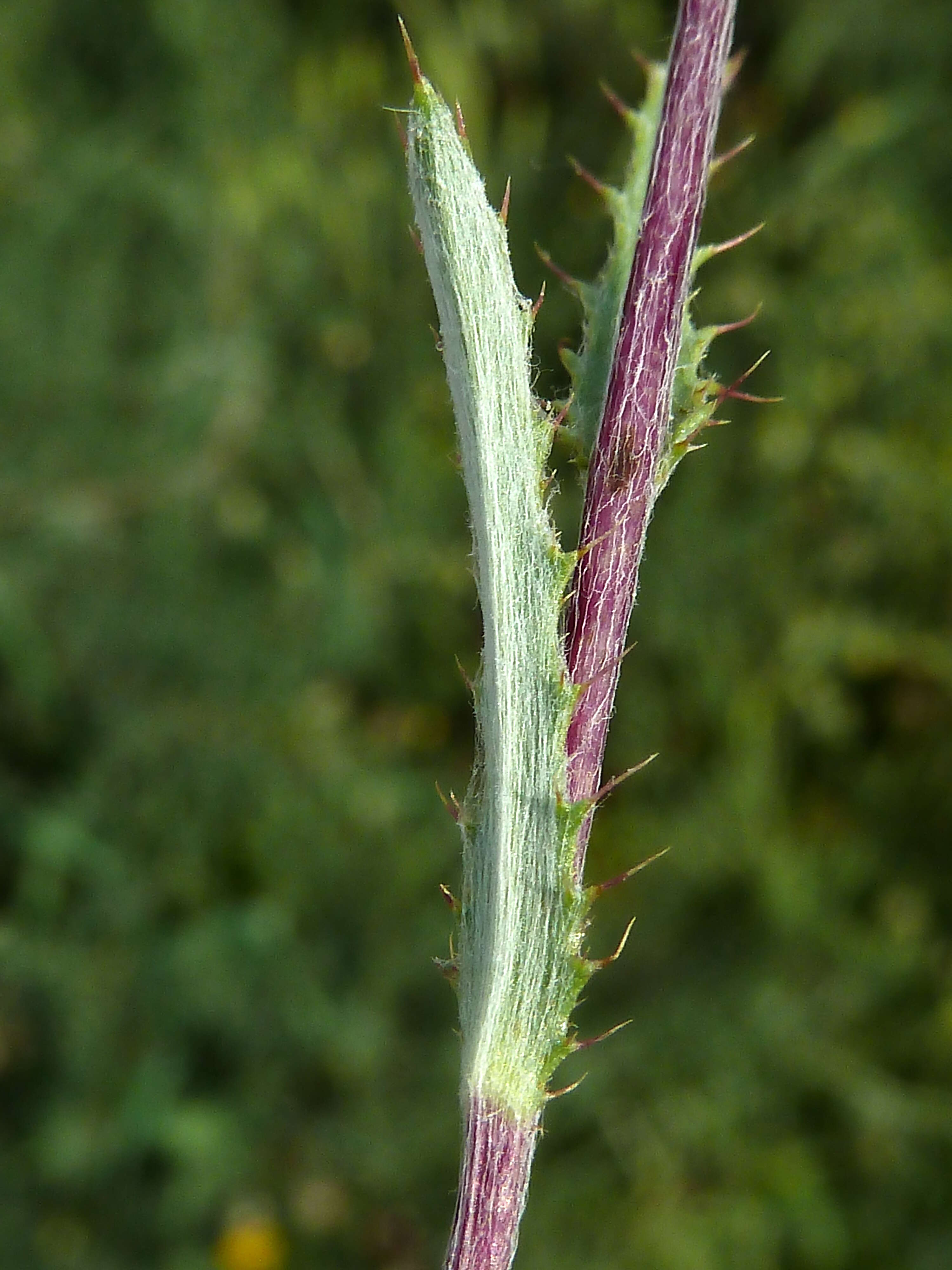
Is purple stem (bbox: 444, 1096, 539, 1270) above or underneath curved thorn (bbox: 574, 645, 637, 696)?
underneath

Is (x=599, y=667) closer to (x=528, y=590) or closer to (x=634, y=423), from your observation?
(x=528, y=590)

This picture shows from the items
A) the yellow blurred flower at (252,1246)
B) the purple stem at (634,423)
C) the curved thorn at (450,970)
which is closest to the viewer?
the purple stem at (634,423)

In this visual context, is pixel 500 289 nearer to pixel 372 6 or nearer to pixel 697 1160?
pixel 697 1160

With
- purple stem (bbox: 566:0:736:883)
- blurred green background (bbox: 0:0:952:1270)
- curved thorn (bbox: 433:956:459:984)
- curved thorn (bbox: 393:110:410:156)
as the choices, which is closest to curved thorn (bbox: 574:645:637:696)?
purple stem (bbox: 566:0:736:883)

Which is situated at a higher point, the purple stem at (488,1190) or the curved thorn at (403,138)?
the curved thorn at (403,138)

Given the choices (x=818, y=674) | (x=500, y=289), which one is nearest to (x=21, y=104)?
(x=818, y=674)

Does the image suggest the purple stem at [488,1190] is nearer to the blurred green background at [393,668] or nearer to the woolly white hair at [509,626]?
the woolly white hair at [509,626]

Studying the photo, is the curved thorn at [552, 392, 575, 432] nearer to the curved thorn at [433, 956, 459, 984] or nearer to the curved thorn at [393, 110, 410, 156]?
the curved thorn at [393, 110, 410, 156]

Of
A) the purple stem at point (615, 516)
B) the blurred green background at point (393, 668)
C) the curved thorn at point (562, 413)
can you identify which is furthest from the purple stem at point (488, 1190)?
the blurred green background at point (393, 668)
